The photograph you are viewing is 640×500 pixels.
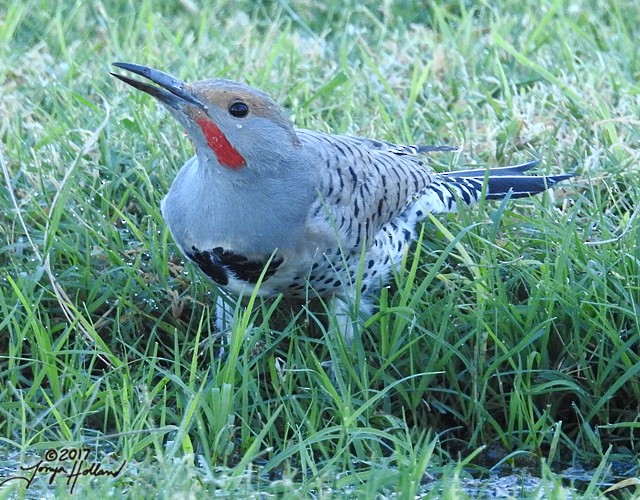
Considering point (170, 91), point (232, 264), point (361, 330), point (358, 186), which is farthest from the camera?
point (358, 186)

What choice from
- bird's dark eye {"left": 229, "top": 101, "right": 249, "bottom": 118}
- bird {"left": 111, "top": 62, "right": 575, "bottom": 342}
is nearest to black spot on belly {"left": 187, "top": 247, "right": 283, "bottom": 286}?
bird {"left": 111, "top": 62, "right": 575, "bottom": 342}

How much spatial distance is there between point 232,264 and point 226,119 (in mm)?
481

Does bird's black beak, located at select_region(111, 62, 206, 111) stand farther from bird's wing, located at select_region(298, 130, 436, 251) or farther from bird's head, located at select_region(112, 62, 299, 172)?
bird's wing, located at select_region(298, 130, 436, 251)

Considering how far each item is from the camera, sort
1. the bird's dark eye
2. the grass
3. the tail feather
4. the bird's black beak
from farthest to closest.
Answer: the tail feather → the bird's dark eye → the bird's black beak → the grass

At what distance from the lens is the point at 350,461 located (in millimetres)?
3451

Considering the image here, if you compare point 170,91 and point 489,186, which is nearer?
point 170,91

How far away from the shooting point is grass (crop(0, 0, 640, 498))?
3586 mm

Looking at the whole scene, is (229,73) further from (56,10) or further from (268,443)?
(268,443)

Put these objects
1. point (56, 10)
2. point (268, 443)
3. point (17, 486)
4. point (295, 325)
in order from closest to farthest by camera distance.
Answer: point (17, 486), point (268, 443), point (295, 325), point (56, 10)

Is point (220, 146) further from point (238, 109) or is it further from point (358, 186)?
point (358, 186)

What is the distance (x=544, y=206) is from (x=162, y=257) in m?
1.51

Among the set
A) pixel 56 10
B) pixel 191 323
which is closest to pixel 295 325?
pixel 191 323

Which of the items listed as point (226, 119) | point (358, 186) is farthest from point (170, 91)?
point (358, 186)

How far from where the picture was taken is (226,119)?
3.90 metres
